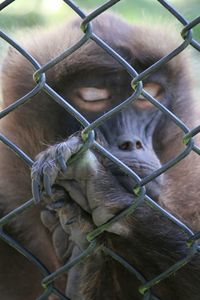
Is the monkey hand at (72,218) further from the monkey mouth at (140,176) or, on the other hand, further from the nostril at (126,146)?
the nostril at (126,146)

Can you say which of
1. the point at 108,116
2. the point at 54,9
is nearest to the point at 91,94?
the point at 108,116

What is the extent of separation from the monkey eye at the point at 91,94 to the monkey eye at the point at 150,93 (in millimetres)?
142

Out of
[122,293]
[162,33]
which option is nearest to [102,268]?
[122,293]

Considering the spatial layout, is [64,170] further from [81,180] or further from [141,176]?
[141,176]

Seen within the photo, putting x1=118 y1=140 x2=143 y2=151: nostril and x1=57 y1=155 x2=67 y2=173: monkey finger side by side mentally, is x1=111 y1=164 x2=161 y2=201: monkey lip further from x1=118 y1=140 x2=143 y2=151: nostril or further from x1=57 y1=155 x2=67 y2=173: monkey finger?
x1=57 y1=155 x2=67 y2=173: monkey finger

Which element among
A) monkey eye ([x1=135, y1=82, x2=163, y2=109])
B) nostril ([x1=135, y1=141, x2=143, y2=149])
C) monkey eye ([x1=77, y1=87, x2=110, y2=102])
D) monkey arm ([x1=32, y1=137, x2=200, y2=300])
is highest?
monkey eye ([x1=77, y1=87, x2=110, y2=102])

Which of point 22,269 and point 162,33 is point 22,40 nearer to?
point 162,33

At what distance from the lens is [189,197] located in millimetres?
2975

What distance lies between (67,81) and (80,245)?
83 cm

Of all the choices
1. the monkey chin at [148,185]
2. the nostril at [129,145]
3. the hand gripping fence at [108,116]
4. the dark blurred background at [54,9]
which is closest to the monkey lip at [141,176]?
the monkey chin at [148,185]

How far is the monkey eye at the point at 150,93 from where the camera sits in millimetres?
2988

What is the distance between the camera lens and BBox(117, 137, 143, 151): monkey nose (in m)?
2.67

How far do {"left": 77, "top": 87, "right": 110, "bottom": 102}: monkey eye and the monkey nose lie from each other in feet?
0.86

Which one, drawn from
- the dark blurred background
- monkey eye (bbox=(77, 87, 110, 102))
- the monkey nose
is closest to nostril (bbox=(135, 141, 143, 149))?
the monkey nose
